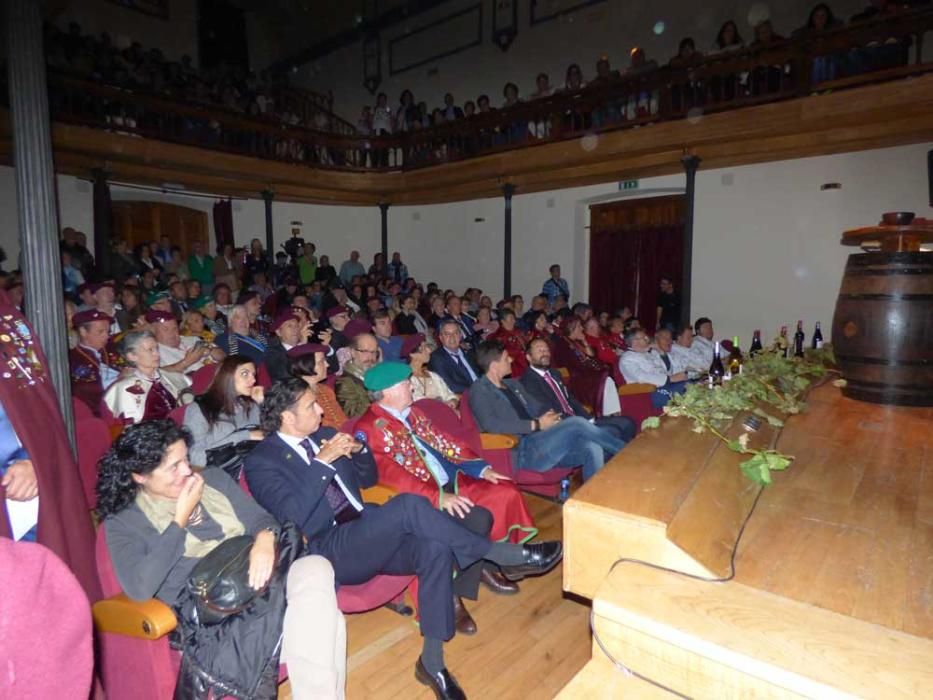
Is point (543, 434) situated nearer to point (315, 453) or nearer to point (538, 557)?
point (538, 557)

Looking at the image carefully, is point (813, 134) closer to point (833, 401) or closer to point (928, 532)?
point (833, 401)

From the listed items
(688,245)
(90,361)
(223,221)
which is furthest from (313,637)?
(223,221)

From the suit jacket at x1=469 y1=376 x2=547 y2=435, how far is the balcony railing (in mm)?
5839

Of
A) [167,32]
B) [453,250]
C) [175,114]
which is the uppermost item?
[167,32]

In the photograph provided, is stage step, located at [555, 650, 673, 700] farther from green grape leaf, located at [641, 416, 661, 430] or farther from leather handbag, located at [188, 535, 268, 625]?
green grape leaf, located at [641, 416, 661, 430]

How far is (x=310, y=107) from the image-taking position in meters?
14.0

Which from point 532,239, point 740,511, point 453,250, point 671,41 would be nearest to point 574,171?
point 532,239

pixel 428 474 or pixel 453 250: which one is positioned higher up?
pixel 453 250

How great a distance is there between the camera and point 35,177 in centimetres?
214

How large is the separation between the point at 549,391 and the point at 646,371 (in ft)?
4.81

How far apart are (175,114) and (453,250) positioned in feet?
19.6

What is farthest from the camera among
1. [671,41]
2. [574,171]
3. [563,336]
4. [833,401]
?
[671,41]

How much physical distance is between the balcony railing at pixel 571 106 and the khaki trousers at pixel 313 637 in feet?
24.8

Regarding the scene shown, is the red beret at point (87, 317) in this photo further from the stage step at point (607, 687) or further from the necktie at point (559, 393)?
the stage step at point (607, 687)
